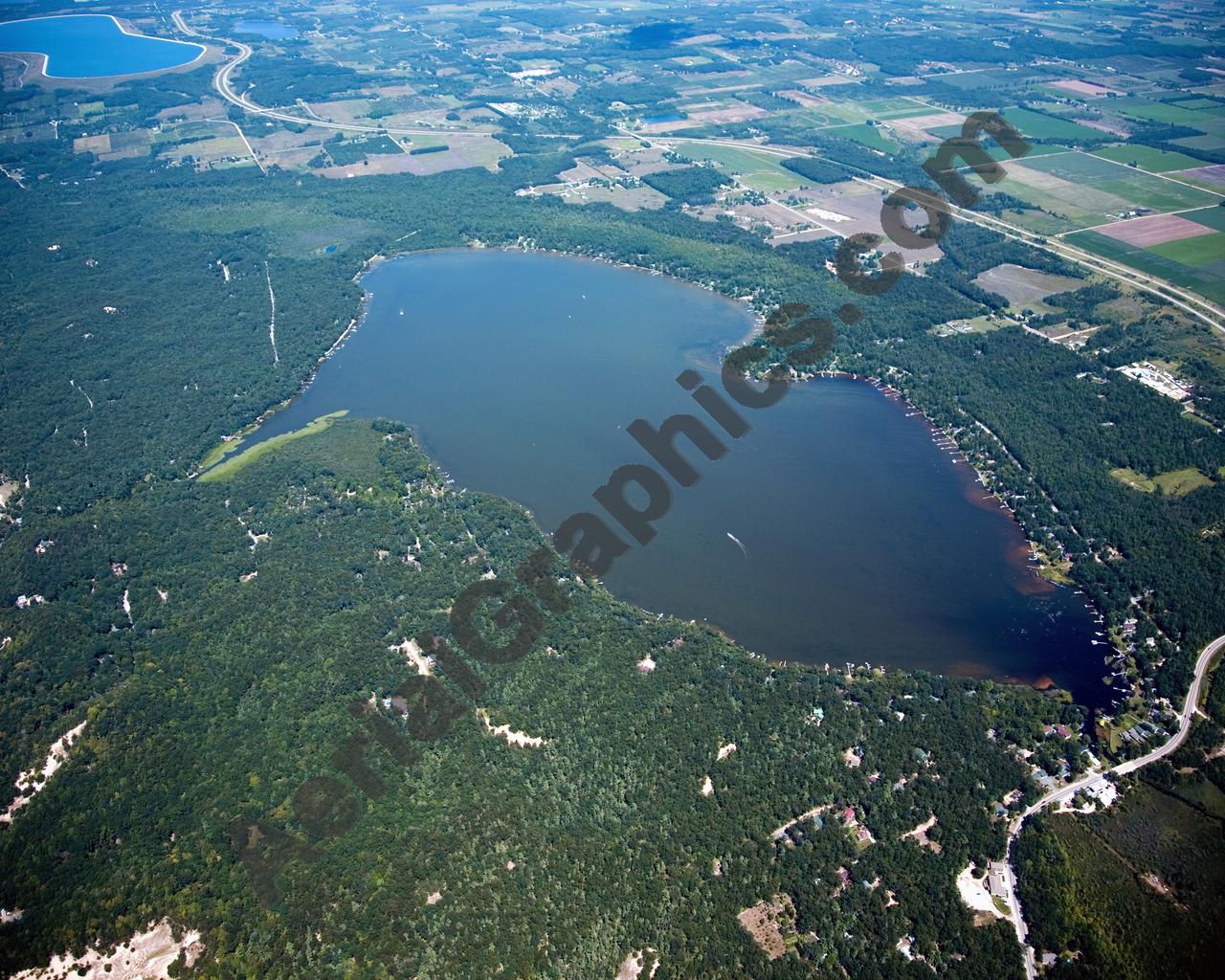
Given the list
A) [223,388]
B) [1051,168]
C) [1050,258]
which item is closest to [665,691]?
[223,388]

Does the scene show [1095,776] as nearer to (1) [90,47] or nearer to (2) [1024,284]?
(2) [1024,284]

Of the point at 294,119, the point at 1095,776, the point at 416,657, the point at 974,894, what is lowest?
the point at 294,119

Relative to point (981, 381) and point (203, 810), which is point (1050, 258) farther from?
point (203, 810)

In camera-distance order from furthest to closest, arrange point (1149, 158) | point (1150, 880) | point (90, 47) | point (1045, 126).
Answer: point (90, 47) < point (1045, 126) < point (1149, 158) < point (1150, 880)

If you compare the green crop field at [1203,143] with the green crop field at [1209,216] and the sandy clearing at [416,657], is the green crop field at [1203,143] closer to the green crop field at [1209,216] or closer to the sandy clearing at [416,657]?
the green crop field at [1209,216]

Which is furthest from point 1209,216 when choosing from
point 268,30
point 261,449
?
point 268,30

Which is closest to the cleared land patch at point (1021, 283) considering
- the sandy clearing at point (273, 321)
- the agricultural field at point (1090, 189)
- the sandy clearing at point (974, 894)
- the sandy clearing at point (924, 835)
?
the agricultural field at point (1090, 189)

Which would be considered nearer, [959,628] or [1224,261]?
[959,628]
